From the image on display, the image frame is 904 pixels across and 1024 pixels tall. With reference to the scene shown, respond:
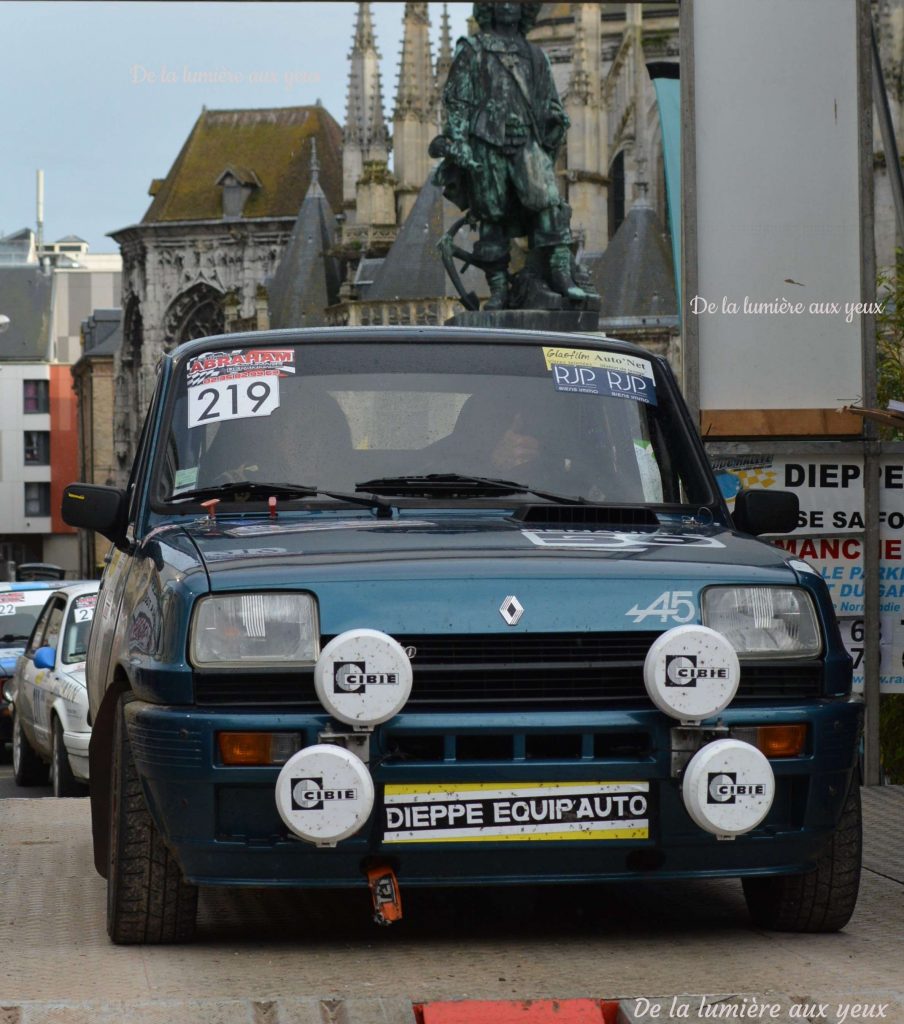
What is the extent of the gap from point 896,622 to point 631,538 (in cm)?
394

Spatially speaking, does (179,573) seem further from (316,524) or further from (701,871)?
(701,871)

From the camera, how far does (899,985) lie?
4613mm

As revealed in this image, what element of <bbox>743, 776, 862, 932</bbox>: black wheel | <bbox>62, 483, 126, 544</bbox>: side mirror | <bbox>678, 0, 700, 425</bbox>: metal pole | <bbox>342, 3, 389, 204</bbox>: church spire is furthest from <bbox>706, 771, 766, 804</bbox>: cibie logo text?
<bbox>342, 3, 389, 204</bbox>: church spire

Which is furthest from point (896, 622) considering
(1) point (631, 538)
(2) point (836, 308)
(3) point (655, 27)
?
(3) point (655, 27)

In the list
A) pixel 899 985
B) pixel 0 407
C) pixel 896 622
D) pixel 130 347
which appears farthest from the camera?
pixel 0 407

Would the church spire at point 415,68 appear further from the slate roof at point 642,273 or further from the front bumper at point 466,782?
the front bumper at point 466,782

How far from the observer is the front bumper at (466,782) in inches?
189

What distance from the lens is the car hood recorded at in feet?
16.0

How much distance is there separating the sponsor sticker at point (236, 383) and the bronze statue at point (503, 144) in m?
14.6

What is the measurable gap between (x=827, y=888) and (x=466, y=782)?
45.5 inches

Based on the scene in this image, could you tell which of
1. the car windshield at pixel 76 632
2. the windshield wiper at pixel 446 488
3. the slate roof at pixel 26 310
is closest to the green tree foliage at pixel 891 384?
the windshield wiper at pixel 446 488

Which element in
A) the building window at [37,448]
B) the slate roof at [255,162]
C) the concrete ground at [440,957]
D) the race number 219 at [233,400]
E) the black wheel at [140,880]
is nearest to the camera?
the concrete ground at [440,957]

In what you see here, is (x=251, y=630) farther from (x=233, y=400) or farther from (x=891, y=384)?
(x=891, y=384)

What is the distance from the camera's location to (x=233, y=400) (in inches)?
238
